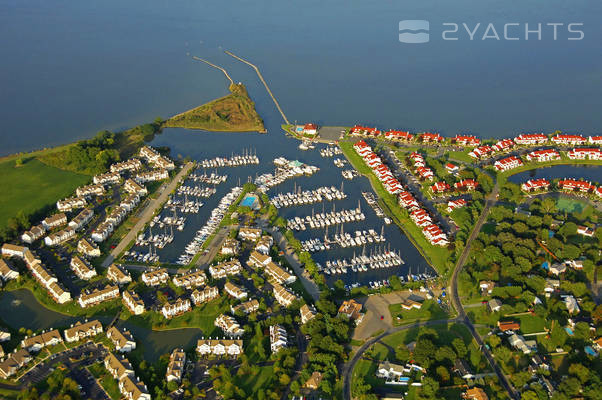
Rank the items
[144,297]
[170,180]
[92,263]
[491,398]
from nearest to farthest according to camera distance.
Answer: [491,398] < [144,297] < [92,263] < [170,180]

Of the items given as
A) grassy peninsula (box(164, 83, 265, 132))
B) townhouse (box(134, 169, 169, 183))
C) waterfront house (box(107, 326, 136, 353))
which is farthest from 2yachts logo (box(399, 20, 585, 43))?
waterfront house (box(107, 326, 136, 353))

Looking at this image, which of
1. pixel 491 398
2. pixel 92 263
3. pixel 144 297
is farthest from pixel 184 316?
pixel 491 398

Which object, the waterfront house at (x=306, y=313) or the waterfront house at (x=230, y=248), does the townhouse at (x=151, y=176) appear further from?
the waterfront house at (x=306, y=313)

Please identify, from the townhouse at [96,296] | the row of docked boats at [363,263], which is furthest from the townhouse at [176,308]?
the row of docked boats at [363,263]

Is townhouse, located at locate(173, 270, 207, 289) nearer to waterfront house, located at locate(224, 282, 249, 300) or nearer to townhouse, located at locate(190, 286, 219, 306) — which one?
townhouse, located at locate(190, 286, 219, 306)

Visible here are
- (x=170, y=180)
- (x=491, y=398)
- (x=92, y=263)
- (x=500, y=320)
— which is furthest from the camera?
(x=170, y=180)

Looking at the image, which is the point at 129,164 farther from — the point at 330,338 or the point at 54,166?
the point at 330,338

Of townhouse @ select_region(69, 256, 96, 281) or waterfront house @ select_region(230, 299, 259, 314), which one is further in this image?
townhouse @ select_region(69, 256, 96, 281)
